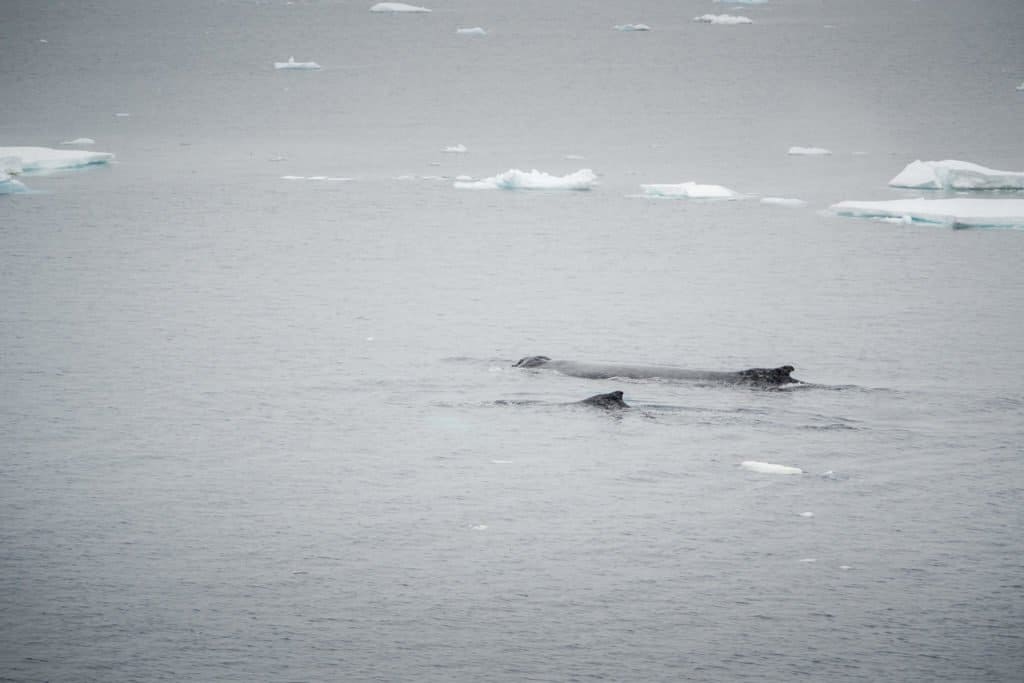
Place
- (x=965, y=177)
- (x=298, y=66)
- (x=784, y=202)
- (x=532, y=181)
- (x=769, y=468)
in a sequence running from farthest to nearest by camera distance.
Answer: (x=298, y=66) < (x=532, y=181) < (x=784, y=202) < (x=965, y=177) < (x=769, y=468)

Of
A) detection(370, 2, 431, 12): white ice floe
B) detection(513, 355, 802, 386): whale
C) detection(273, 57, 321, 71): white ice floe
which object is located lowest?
detection(273, 57, 321, 71): white ice floe

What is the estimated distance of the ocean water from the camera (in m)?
9.86

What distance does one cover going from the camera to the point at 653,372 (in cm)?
1712

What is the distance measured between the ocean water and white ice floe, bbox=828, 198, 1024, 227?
0.35m

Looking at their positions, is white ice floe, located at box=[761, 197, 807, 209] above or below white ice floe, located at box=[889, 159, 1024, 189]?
below

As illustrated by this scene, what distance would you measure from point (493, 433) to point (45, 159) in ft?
92.9

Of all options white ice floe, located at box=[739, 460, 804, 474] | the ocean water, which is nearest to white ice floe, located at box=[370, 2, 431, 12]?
the ocean water

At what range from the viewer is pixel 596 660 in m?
9.37

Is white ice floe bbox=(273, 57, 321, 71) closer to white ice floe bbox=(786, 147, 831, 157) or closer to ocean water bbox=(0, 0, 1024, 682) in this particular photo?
ocean water bbox=(0, 0, 1024, 682)

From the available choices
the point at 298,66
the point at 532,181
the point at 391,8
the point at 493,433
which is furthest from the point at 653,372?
the point at 391,8

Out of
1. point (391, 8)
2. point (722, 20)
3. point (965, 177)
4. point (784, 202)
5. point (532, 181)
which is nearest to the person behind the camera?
point (965, 177)

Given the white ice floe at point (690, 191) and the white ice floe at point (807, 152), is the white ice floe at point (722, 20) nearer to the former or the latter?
the white ice floe at point (807, 152)

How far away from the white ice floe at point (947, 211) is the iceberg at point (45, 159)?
20.3 metres

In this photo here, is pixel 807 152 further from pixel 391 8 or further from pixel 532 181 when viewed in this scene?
pixel 391 8
